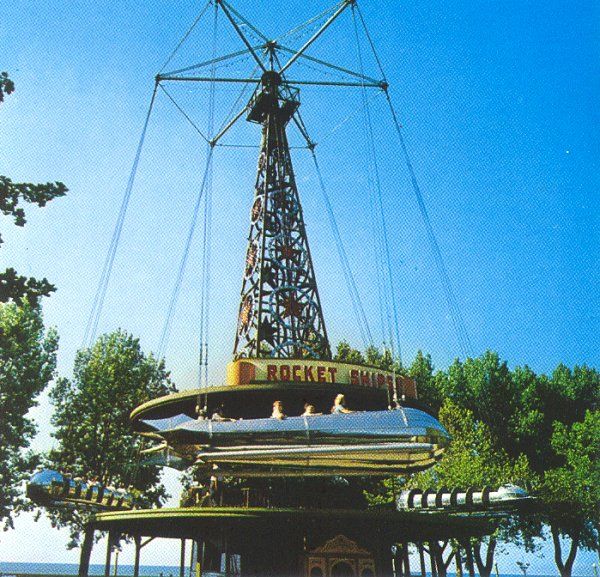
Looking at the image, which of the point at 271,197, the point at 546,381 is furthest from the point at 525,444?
the point at 271,197

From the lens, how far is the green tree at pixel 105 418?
39.1m

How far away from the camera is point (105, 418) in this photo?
40.4m

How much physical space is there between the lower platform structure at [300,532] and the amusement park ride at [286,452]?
41 millimetres

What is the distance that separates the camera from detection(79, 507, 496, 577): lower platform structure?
63.9ft

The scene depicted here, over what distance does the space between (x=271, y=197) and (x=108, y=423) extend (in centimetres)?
1945

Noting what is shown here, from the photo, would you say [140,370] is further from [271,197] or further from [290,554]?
[290,554]

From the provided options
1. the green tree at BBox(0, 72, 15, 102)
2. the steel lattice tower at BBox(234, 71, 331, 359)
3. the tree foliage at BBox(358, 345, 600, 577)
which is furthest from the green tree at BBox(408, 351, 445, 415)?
the green tree at BBox(0, 72, 15, 102)

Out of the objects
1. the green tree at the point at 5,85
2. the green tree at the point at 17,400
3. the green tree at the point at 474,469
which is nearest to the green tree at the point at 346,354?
the green tree at the point at 474,469

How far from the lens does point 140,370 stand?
4328 centimetres

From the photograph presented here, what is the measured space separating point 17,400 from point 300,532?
23648 mm

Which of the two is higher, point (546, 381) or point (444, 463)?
Answer: point (546, 381)

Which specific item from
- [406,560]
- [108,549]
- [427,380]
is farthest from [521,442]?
[108,549]

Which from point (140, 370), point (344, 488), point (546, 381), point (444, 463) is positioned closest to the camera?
point (344, 488)

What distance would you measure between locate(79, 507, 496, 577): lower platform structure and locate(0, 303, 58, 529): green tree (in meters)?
15.9
